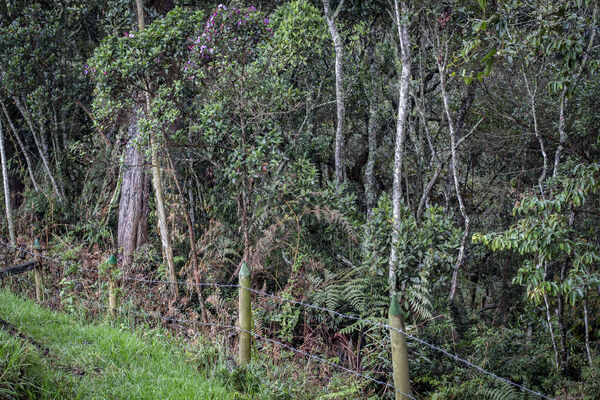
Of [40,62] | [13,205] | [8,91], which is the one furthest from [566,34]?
[13,205]

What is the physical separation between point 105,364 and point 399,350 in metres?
2.98

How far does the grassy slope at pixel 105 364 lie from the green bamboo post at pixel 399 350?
1.60 meters

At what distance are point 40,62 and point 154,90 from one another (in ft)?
15.8

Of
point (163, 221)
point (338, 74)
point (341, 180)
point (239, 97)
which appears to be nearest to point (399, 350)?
point (239, 97)

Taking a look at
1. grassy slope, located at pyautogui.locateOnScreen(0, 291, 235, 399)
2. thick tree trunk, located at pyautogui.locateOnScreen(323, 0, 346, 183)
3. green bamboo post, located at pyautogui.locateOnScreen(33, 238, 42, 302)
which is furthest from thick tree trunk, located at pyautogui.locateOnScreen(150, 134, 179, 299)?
thick tree trunk, located at pyautogui.locateOnScreen(323, 0, 346, 183)

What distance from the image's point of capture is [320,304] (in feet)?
24.4

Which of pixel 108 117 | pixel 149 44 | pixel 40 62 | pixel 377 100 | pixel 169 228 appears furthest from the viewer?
pixel 40 62

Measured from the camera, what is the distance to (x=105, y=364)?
16.4ft

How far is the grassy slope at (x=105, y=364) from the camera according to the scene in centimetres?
427

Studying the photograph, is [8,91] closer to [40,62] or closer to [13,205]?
[40,62]

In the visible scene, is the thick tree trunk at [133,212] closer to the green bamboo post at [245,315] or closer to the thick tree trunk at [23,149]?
the thick tree trunk at [23,149]

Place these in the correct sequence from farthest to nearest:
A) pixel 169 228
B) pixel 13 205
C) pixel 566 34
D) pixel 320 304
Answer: pixel 13 205
pixel 169 228
pixel 320 304
pixel 566 34

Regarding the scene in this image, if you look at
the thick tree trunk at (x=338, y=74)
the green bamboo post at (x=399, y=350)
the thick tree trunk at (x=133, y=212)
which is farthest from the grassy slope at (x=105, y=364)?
the thick tree trunk at (x=338, y=74)

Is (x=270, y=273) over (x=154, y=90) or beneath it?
beneath
